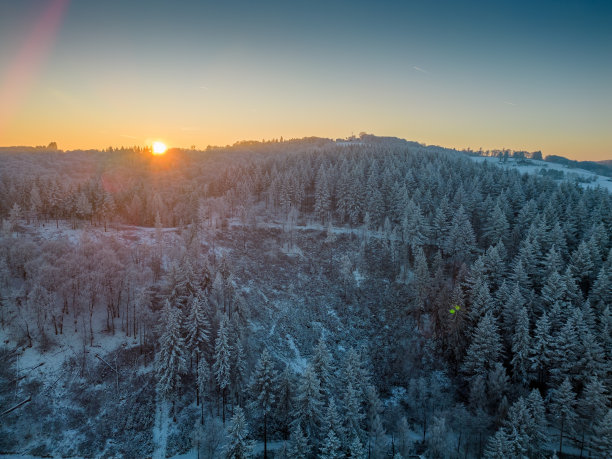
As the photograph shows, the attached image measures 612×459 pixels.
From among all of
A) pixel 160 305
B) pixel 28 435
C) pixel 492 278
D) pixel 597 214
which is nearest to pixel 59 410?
pixel 28 435

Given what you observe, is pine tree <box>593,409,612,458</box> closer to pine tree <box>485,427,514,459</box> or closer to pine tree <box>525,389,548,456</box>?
pine tree <box>525,389,548,456</box>

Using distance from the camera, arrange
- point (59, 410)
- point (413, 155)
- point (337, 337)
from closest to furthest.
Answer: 1. point (59, 410)
2. point (337, 337)
3. point (413, 155)

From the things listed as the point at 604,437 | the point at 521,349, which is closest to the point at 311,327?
the point at 521,349

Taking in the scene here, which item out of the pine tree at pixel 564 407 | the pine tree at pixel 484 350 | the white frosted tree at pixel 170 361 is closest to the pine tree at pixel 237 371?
the white frosted tree at pixel 170 361

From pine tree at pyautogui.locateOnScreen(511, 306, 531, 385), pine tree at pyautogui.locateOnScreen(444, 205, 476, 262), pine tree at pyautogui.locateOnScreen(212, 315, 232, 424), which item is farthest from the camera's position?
pine tree at pyautogui.locateOnScreen(444, 205, 476, 262)

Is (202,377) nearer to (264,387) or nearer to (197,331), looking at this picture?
(197,331)

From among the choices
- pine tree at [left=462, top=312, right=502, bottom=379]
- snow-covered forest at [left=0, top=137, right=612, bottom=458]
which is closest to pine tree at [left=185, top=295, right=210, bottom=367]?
snow-covered forest at [left=0, top=137, right=612, bottom=458]

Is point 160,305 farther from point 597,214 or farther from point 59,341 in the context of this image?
point 597,214

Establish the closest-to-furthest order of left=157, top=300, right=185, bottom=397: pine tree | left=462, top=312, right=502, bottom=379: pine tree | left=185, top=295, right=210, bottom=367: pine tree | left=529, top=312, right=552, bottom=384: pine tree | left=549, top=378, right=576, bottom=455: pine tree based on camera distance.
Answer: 1. left=549, top=378, right=576, bottom=455: pine tree
2. left=157, top=300, right=185, bottom=397: pine tree
3. left=529, top=312, right=552, bottom=384: pine tree
4. left=185, top=295, right=210, bottom=367: pine tree
5. left=462, top=312, right=502, bottom=379: pine tree
